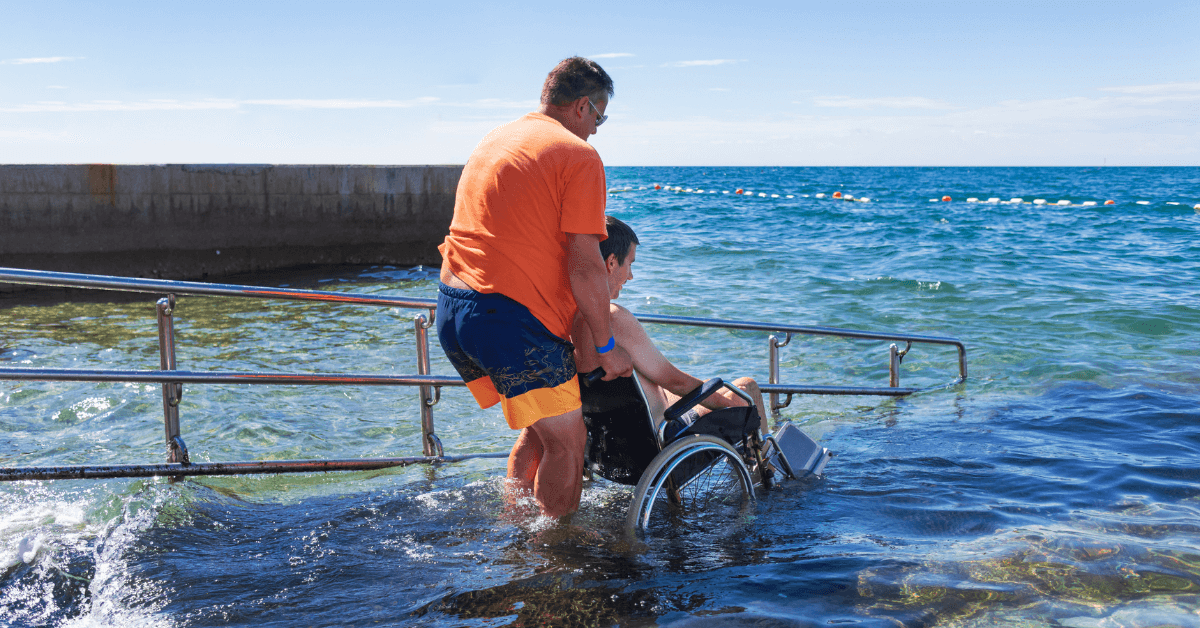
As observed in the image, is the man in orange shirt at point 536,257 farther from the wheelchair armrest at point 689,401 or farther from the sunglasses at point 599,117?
the wheelchair armrest at point 689,401

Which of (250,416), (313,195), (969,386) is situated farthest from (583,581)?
(313,195)

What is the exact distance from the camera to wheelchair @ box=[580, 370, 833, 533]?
283cm

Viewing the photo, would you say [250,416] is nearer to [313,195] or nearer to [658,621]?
[658,621]

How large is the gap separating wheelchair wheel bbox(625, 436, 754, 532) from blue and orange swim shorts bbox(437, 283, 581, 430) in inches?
15.8

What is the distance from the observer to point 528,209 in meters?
2.52

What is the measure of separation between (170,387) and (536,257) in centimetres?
189

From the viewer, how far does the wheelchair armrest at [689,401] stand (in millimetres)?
2924

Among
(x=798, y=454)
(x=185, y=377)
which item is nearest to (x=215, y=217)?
(x=185, y=377)

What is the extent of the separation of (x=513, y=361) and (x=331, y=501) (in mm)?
→ 1454

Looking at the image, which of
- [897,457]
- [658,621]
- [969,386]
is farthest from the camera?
[969,386]

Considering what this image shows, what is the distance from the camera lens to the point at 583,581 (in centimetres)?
266

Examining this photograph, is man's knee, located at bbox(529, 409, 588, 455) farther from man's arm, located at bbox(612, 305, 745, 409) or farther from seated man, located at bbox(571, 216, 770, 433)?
man's arm, located at bbox(612, 305, 745, 409)

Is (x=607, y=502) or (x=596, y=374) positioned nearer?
(x=596, y=374)

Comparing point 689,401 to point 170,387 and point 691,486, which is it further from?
point 170,387
